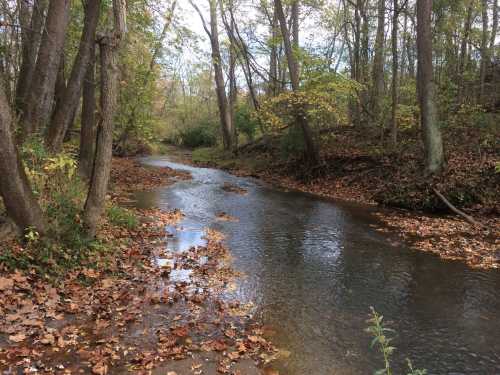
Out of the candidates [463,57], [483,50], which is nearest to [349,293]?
[483,50]

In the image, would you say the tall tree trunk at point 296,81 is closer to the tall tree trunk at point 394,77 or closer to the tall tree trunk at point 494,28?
the tall tree trunk at point 394,77

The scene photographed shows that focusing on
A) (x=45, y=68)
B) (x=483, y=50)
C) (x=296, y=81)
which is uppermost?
(x=483, y=50)

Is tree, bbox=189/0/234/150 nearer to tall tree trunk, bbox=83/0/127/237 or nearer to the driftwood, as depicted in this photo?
the driftwood

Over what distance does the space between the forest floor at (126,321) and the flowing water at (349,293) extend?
544 mm

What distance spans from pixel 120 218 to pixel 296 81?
39.9ft

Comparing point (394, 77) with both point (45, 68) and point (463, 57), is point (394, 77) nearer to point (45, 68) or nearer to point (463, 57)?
point (463, 57)

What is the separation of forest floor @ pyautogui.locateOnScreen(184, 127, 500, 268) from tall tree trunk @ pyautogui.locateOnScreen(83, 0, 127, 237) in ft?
23.7

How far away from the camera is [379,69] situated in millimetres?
20375

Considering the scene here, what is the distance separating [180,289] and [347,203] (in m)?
9.67

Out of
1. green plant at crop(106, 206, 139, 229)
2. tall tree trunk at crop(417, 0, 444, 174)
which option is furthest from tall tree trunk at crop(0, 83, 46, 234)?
tall tree trunk at crop(417, 0, 444, 174)

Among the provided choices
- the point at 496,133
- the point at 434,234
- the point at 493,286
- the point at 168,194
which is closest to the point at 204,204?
the point at 168,194

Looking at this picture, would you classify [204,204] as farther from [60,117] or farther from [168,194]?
[60,117]

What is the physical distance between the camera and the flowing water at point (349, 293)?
16.7ft

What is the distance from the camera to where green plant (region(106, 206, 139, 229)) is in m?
9.37
